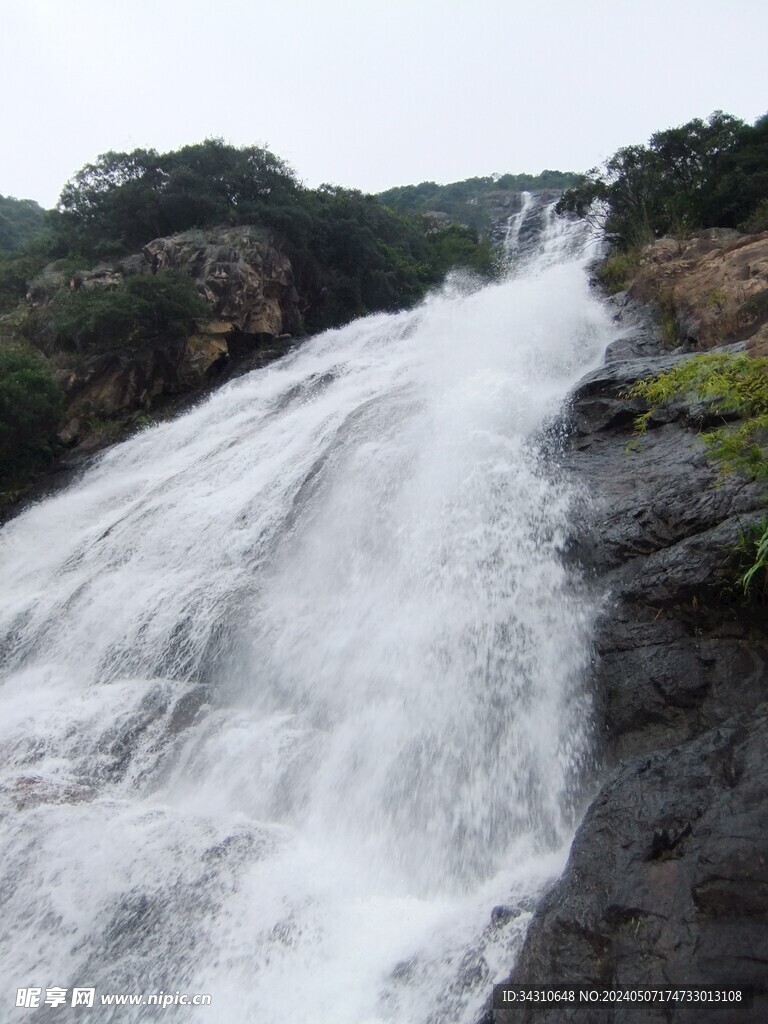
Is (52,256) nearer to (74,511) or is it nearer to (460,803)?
(74,511)

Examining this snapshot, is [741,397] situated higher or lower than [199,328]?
lower

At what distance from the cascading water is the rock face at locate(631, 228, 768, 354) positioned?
Answer: 1.53 m

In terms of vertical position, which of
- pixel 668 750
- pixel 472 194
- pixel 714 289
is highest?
pixel 472 194

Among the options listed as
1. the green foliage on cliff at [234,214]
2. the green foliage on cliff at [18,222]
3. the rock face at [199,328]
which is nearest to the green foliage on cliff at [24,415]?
the rock face at [199,328]

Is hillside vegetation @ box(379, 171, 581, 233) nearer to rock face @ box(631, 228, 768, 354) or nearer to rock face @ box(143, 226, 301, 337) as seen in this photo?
rock face @ box(143, 226, 301, 337)

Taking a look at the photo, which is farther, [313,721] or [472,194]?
[472,194]

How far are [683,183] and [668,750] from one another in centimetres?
1802

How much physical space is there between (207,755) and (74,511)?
8839 millimetres

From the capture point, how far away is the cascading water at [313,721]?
16.1 feet

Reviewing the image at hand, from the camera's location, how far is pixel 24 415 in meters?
16.1

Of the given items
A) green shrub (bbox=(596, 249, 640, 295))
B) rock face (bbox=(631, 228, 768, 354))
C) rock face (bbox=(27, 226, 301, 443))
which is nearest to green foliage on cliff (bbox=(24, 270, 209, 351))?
rock face (bbox=(27, 226, 301, 443))

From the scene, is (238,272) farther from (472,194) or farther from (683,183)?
(472,194)

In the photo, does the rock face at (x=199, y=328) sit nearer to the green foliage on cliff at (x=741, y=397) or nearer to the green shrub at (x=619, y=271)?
the green shrub at (x=619, y=271)

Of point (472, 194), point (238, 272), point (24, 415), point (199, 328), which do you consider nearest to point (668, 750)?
point (24, 415)
